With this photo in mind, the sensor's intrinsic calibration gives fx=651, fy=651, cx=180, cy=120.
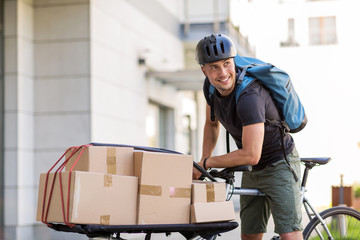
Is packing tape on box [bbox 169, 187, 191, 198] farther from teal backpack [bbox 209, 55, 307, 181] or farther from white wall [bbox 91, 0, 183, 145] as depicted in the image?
white wall [bbox 91, 0, 183, 145]

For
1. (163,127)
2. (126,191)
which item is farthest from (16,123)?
(126,191)

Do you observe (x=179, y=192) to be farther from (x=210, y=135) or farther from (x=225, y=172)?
(x=210, y=135)

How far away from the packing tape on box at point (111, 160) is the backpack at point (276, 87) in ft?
2.69

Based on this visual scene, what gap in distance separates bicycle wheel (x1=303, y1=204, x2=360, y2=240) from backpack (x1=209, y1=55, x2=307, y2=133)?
919 millimetres

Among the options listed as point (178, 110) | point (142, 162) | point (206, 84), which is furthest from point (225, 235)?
point (178, 110)

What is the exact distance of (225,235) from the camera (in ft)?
24.5

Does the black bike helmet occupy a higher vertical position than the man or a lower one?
higher

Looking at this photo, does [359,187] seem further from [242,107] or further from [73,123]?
[242,107]

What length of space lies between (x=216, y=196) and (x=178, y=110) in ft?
48.1

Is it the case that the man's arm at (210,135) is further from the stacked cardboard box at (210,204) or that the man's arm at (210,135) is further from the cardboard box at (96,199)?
the cardboard box at (96,199)

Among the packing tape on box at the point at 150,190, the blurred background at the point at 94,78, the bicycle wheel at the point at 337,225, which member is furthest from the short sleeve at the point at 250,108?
the blurred background at the point at 94,78

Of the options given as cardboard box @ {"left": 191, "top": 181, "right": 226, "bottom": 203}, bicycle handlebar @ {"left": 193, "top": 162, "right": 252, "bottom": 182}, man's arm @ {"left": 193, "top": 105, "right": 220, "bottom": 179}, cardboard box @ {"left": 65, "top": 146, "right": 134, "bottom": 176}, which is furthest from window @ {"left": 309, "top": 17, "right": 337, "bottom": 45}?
cardboard box @ {"left": 65, "top": 146, "right": 134, "bottom": 176}

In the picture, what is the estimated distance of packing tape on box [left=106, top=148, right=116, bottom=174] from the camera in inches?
130

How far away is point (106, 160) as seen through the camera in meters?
3.30
